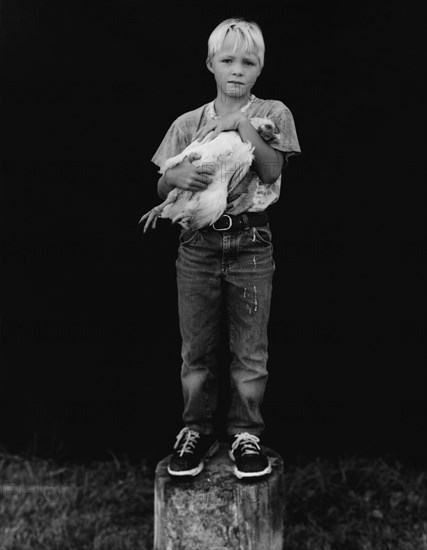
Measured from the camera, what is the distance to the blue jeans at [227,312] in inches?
120

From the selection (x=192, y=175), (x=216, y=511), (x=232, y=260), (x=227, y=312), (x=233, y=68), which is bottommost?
(x=216, y=511)

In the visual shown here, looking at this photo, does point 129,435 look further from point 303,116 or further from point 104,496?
→ point 303,116

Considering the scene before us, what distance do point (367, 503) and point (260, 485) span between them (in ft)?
3.61

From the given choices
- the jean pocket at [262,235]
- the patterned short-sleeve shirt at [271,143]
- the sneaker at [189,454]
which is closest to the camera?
the patterned short-sleeve shirt at [271,143]

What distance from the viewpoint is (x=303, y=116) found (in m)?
3.89

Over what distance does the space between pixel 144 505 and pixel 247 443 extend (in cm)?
118

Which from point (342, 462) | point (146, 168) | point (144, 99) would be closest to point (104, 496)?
point (342, 462)

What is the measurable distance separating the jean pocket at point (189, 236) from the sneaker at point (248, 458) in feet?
2.33

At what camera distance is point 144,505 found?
4117 millimetres

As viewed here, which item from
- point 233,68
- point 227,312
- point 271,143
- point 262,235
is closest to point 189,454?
point 227,312

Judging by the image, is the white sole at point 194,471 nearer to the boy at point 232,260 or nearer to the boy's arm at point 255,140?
the boy at point 232,260

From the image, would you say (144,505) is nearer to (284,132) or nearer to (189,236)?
(189,236)

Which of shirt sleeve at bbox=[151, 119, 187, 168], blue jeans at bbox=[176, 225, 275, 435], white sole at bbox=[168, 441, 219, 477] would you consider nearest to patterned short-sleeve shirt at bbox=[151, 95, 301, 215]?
shirt sleeve at bbox=[151, 119, 187, 168]

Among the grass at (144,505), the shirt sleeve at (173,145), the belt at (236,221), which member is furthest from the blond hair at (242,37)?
the grass at (144,505)
